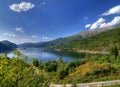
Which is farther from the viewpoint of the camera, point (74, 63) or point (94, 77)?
point (74, 63)

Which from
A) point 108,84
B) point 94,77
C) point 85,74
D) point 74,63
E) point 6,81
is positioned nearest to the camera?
point 6,81

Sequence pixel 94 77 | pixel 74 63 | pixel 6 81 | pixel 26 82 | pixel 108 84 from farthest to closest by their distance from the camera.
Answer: pixel 74 63 < pixel 94 77 < pixel 108 84 < pixel 26 82 < pixel 6 81

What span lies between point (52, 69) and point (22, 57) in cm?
6015

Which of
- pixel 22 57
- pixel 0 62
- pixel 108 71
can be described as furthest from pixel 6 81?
pixel 108 71

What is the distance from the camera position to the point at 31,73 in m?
12.9

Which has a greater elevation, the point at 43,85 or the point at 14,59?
the point at 14,59

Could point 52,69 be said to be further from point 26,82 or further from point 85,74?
point 26,82

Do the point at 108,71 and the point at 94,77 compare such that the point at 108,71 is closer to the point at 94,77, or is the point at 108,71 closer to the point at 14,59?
the point at 94,77

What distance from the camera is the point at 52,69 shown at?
237 feet

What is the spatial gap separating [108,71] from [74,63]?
1909cm

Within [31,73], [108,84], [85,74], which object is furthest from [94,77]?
[31,73]

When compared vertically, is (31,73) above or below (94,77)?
above

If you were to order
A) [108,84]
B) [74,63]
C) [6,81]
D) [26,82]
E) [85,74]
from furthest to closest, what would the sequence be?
1. [74,63]
2. [85,74]
3. [108,84]
4. [26,82]
5. [6,81]

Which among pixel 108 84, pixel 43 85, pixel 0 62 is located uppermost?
pixel 0 62
